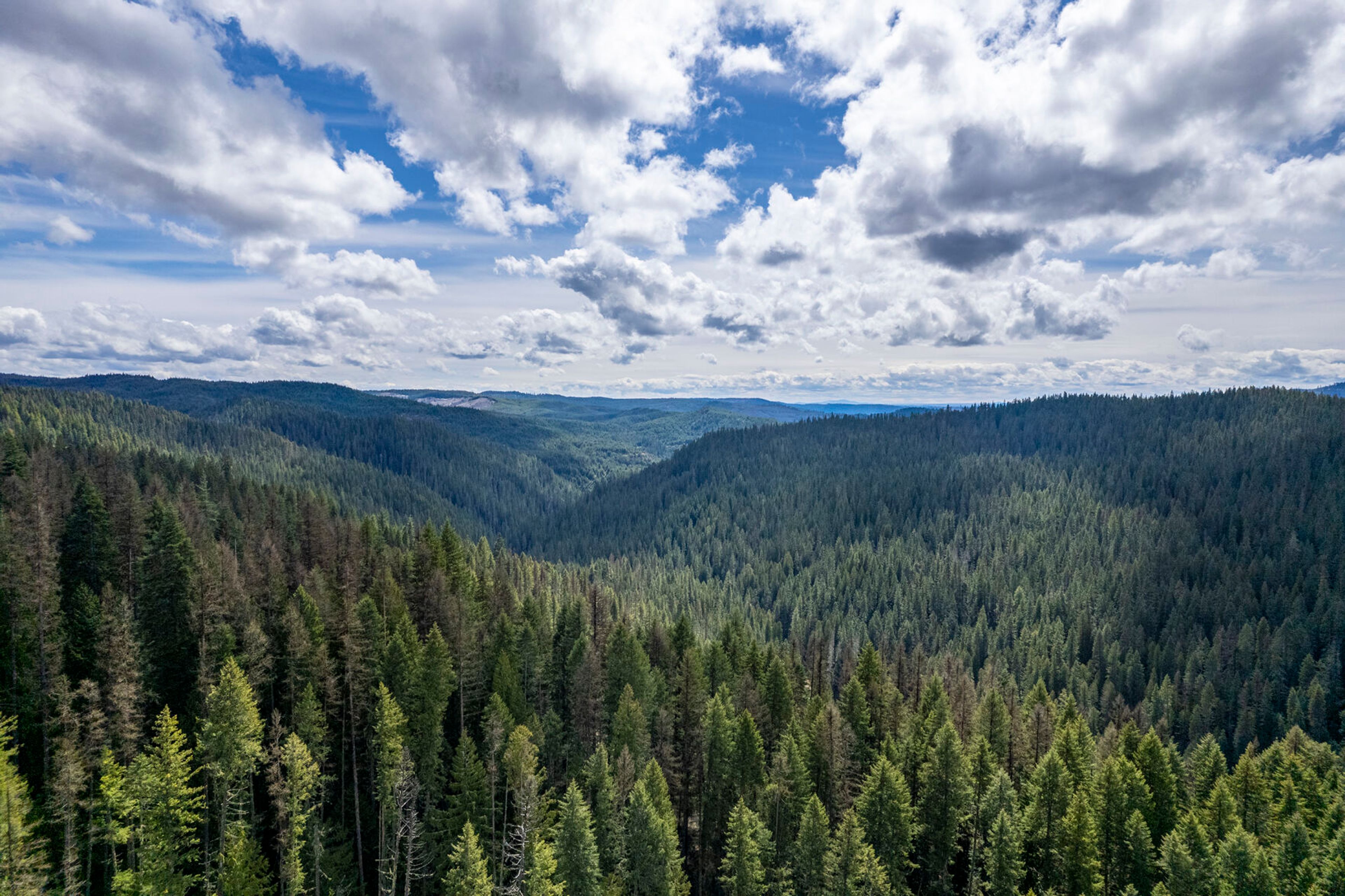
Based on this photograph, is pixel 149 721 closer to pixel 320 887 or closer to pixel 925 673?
pixel 320 887

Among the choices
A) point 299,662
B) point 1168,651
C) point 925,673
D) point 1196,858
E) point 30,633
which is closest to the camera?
point 1196,858

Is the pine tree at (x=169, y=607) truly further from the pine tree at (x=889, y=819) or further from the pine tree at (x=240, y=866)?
the pine tree at (x=889, y=819)

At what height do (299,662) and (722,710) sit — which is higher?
(299,662)

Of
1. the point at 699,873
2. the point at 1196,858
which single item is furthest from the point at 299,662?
the point at 1196,858

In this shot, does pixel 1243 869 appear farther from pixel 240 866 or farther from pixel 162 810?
pixel 162 810

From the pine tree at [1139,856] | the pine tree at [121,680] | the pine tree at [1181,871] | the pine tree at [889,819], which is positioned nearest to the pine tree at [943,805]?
the pine tree at [889,819]

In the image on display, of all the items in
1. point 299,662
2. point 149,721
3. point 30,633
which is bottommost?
point 149,721
